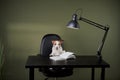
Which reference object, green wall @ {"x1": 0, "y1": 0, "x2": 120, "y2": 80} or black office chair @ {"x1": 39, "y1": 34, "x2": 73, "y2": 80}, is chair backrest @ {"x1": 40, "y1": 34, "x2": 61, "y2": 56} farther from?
green wall @ {"x1": 0, "y1": 0, "x2": 120, "y2": 80}

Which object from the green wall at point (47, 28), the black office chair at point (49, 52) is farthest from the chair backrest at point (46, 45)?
the green wall at point (47, 28)

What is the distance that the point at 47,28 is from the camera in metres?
3.83

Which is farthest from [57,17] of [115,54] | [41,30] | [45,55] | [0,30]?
[115,54]

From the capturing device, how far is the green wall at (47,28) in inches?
148

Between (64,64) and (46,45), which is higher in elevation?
(46,45)

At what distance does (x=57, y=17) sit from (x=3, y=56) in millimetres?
1267

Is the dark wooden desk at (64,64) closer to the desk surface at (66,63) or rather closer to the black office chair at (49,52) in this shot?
the desk surface at (66,63)

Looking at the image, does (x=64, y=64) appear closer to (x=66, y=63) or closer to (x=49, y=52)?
(x=66, y=63)

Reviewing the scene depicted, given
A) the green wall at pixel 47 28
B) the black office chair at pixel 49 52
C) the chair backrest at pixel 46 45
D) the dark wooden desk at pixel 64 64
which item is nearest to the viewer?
the dark wooden desk at pixel 64 64

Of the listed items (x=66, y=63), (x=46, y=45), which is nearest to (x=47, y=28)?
(x=46, y=45)

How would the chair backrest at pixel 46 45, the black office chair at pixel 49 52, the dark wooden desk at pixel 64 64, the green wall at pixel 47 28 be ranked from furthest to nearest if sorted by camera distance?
the green wall at pixel 47 28 → the chair backrest at pixel 46 45 → the black office chair at pixel 49 52 → the dark wooden desk at pixel 64 64

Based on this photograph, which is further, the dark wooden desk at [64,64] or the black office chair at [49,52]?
the black office chair at [49,52]

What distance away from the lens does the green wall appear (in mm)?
3756

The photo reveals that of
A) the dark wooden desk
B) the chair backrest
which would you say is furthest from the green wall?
the dark wooden desk
